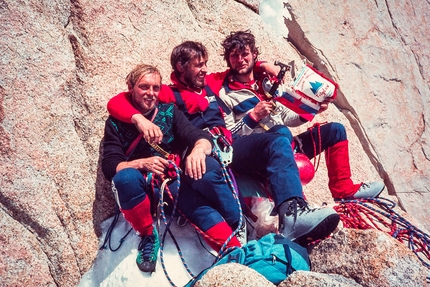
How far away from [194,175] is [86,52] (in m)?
1.92

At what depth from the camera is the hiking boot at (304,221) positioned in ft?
11.6

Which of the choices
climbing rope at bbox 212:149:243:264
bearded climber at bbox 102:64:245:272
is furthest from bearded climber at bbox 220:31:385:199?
bearded climber at bbox 102:64:245:272

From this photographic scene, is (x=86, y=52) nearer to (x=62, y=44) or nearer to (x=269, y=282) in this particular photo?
(x=62, y=44)

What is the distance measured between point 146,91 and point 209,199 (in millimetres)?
1008

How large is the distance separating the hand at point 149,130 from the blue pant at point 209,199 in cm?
39

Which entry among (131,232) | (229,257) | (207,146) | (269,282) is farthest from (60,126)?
(269,282)

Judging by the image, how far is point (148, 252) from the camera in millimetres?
3918

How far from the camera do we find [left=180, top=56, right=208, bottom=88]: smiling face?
177 inches

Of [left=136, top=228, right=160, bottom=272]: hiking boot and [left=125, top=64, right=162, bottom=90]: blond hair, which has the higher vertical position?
[left=125, top=64, right=162, bottom=90]: blond hair

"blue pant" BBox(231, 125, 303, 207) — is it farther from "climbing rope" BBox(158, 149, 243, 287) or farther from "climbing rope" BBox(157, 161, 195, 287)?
"climbing rope" BBox(157, 161, 195, 287)

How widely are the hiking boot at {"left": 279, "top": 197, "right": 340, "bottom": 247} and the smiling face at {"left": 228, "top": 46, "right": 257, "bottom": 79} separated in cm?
158

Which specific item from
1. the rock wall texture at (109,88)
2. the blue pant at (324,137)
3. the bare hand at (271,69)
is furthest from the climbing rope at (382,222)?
the bare hand at (271,69)

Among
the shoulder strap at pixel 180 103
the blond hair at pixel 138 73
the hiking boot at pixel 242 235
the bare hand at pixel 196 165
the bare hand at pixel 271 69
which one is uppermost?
the bare hand at pixel 271 69

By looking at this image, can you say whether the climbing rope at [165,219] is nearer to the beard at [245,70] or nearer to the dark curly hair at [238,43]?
the beard at [245,70]
